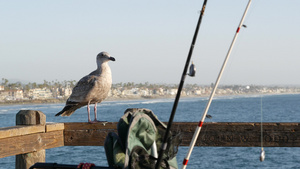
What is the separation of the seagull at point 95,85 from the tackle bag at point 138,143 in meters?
3.36

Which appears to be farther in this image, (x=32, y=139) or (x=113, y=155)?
(x=32, y=139)

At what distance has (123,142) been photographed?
292 cm

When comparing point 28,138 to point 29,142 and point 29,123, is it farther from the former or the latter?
point 29,123

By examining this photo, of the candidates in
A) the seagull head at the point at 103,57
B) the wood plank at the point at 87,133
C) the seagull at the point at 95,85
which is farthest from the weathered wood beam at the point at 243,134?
the seagull head at the point at 103,57

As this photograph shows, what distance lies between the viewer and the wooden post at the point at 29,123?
457 centimetres

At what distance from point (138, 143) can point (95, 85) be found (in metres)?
3.63

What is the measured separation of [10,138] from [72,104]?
2510mm

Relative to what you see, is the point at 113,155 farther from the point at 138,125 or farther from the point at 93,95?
the point at 93,95

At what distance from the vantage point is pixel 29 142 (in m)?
4.55

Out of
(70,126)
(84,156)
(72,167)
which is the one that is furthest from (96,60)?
(84,156)

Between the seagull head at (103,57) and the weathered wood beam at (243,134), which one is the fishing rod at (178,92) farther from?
the seagull head at (103,57)

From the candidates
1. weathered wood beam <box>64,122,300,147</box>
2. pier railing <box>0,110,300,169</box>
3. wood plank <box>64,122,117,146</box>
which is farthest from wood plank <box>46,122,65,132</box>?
weathered wood beam <box>64,122,300,147</box>

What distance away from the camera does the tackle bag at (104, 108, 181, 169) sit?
2.76 m

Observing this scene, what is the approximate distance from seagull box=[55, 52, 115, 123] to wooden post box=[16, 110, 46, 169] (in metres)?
1.69
